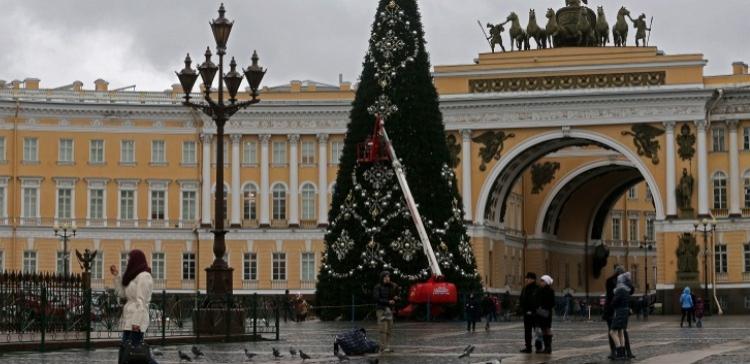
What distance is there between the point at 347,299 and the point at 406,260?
243cm

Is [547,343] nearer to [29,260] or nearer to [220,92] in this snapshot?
[220,92]

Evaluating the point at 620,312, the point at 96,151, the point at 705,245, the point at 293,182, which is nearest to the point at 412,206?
the point at 620,312

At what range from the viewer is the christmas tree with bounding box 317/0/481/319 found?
177ft

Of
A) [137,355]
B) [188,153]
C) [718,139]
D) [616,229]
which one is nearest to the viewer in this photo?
[137,355]

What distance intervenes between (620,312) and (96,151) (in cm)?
6167

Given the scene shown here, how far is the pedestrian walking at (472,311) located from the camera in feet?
158

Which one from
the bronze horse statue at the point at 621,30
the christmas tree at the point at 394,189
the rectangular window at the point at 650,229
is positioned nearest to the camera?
the christmas tree at the point at 394,189

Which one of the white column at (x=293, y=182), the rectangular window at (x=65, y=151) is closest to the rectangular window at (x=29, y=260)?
the rectangular window at (x=65, y=151)

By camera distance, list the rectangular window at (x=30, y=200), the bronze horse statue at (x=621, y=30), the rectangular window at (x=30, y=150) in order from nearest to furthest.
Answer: the bronze horse statue at (x=621, y=30) → the rectangular window at (x=30, y=150) → the rectangular window at (x=30, y=200)

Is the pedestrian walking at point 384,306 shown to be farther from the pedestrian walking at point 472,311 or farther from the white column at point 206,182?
the white column at point 206,182

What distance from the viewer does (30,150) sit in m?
86.4

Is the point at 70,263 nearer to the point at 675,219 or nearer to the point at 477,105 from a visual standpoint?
the point at 477,105

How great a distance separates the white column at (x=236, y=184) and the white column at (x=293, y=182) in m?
2.75

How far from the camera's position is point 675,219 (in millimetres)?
80438
